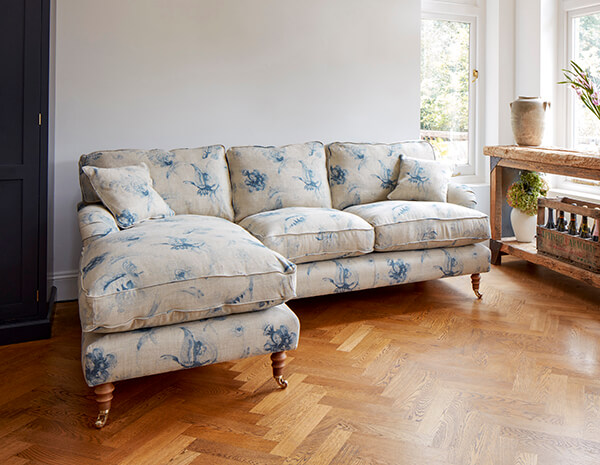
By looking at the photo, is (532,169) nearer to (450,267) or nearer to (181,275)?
(450,267)

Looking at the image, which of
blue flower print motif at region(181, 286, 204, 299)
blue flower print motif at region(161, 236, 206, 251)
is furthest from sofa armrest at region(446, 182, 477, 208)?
blue flower print motif at region(181, 286, 204, 299)

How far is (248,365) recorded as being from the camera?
8.21 feet

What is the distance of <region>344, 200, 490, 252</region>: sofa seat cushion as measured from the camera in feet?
10.3

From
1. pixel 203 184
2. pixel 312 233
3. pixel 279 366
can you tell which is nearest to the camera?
pixel 279 366

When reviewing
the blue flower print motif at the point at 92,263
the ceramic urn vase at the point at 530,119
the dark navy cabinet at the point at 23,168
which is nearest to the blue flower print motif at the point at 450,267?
the ceramic urn vase at the point at 530,119

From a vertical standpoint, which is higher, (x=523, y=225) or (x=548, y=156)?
(x=548, y=156)

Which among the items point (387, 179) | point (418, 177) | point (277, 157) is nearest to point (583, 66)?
point (418, 177)

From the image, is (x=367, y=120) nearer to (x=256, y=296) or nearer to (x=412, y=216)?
(x=412, y=216)

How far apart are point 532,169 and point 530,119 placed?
0.42m

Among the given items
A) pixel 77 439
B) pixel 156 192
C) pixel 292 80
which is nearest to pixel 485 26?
pixel 292 80

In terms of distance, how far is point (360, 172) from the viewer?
363cm

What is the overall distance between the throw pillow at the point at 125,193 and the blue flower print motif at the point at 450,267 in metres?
1.61

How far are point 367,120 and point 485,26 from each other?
1488mm

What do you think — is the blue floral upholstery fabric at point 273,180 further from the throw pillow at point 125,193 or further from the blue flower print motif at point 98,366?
the blue flower print motif at point 98,366
